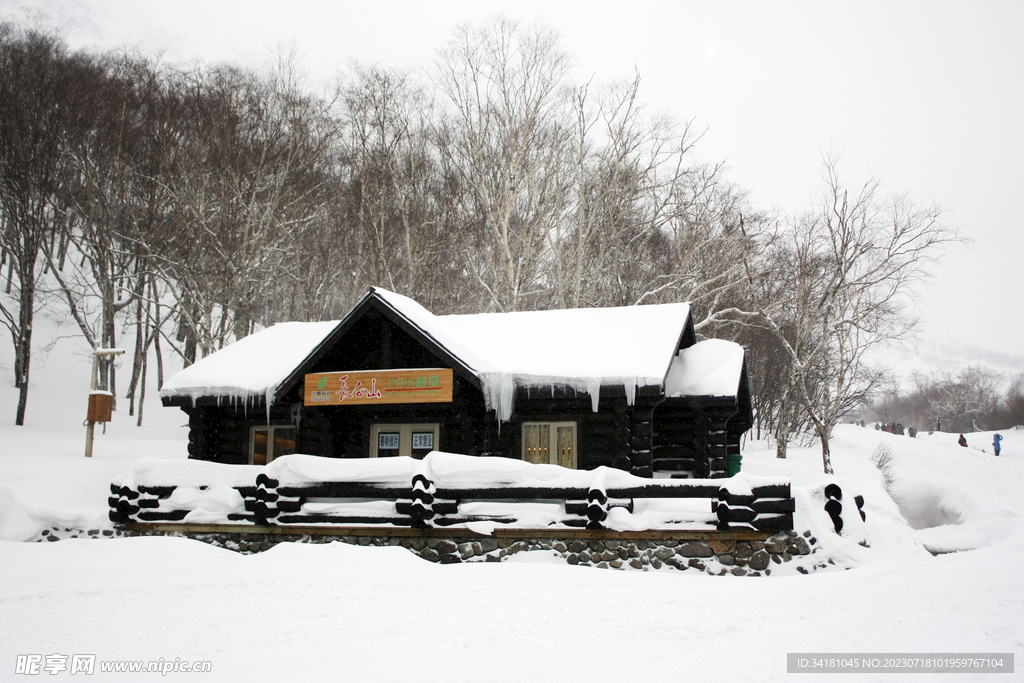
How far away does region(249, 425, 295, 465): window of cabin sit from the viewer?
1620 centimetres

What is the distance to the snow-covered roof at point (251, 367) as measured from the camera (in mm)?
15062

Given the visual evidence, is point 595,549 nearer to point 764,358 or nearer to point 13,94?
point 13,94

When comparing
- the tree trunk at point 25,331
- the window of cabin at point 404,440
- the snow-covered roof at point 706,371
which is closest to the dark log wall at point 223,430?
the window of cabin at point 404,440

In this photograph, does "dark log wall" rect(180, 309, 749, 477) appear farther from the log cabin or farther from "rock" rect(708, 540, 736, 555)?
"rock" rect(708, 540, 736, 555)

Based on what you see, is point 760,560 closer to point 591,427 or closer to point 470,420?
point 591,427

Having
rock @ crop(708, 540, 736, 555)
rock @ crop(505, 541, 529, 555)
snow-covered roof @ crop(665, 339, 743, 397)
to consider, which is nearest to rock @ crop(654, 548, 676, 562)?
rock @ crop(708, 540, 736, 555)

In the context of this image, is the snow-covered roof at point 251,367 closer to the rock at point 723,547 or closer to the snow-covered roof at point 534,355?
the snow-covered roof at point 534,355

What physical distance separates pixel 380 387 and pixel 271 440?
165 inches

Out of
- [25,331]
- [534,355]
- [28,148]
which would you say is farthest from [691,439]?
[25,331]

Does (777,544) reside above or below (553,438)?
below

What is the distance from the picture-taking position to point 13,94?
2241 cm

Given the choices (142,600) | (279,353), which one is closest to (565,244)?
(279,353)

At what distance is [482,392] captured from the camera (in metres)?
13.4

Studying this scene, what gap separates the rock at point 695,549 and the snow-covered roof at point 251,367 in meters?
8.21
